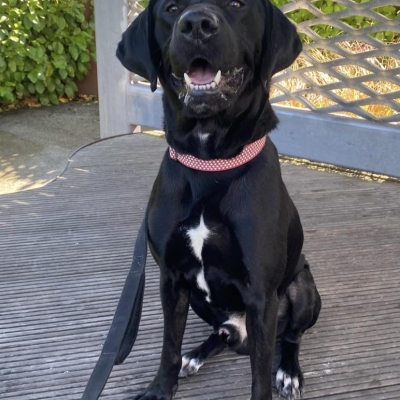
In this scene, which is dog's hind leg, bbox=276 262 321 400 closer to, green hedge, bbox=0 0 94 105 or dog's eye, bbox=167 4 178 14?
dog's eye, bbox=167 4 178 14

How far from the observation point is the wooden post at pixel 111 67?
4957 mm

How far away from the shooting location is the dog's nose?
5.41 feet

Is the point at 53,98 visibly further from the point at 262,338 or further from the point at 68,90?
the point at 262,338

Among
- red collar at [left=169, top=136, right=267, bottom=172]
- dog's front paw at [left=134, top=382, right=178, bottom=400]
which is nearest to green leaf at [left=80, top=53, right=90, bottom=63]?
red collar at [left=169, top=136, right=267, bottom=172]

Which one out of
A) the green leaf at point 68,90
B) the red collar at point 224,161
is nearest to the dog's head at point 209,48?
the red collar at point 224,161

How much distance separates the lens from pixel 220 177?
→ 1863 millimetres

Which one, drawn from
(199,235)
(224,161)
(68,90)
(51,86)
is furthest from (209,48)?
(68,90)

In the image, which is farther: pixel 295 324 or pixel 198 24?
pixel 295 324

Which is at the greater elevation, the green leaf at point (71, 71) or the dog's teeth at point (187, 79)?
the dog's teeth at point (187, 79)

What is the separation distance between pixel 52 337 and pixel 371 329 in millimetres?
1233

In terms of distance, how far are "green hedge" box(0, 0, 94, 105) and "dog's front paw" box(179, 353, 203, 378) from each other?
4958 millimetres

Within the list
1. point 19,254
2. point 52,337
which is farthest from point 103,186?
point 52,337

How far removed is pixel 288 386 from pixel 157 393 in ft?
Answer: 1.43

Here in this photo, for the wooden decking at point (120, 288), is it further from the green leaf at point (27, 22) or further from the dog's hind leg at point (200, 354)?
the green leaf at point (27, 22)
